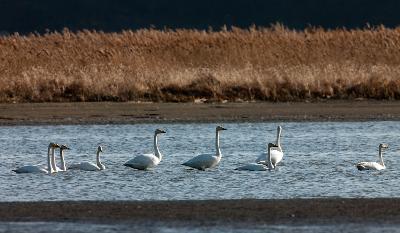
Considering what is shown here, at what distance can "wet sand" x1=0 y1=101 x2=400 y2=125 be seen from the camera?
2655 centimetres

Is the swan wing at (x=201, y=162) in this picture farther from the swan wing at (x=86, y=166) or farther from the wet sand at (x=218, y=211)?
the wet sand at (x=218, y=211)

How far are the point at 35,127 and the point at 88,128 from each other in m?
1.00

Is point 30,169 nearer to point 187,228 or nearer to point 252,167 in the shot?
point 252,167

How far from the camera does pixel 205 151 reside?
71.9 feet

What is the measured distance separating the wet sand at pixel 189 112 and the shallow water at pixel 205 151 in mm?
516

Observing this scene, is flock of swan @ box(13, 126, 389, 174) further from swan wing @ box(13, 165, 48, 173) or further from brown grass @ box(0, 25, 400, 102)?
brown grass @ box(0, 25, 400, 102)

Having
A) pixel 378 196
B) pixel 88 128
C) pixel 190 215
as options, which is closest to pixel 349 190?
pixel 378 196

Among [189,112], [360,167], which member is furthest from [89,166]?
[189,112]

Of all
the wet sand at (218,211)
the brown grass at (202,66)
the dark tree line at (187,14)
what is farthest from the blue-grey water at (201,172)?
the dark tree line at (187,14)

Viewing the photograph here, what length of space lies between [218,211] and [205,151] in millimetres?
8018

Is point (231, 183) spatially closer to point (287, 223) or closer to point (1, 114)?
point (287, 223)

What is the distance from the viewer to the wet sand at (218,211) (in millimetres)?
13430

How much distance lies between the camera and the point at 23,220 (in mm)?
13547

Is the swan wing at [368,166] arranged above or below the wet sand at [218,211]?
above
